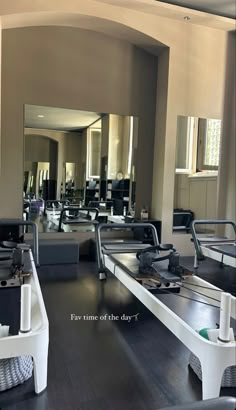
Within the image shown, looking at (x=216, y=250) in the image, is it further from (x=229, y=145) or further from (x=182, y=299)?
(x=229, y=145)

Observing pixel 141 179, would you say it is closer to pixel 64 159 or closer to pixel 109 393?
pixel 64 159

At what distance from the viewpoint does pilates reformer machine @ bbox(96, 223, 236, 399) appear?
156 centimetres

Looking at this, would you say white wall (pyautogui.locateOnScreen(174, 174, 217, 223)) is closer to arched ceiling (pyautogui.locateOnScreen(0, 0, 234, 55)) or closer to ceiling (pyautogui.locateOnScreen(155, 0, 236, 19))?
arched ceiling (pyautogui.locateOnScreen(0, 0, 234, 55))

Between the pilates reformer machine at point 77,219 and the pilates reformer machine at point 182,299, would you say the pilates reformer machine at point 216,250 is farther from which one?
the pilates reformer machine at point 77,219

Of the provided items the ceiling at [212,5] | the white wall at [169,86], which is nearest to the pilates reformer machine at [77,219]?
the white wall at [169,86]

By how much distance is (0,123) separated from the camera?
436 cm

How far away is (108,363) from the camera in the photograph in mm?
2025

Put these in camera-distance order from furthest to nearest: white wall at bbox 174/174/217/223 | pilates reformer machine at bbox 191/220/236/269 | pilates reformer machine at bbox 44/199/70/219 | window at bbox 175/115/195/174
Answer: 1. white wall at bbox 174/174/217/223
2. window at bbox 175/115/195/174
3. pilates reformer machine at bbox 44/199/70/219
4. pilates reformer machine at bbox 191/220/236/269

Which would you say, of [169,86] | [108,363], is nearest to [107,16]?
[169,86]

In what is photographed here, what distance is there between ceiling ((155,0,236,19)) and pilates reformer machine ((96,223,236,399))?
11.7ft

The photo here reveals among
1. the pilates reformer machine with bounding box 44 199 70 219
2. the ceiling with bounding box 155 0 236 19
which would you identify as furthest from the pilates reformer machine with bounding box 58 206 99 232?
the ceiling with bounding box 155 0 236 19

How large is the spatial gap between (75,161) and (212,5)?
299 centimetres

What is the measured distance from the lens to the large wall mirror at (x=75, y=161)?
465 centimetres

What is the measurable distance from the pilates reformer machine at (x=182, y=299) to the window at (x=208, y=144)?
2.46 metres
